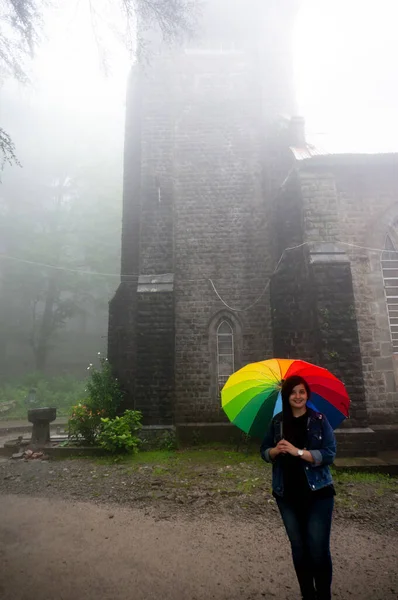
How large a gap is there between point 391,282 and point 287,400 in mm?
7414

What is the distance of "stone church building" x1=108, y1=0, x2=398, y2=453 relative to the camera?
7.98m

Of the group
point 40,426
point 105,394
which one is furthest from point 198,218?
point 40,426

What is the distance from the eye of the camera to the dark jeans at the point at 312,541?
2.37 m

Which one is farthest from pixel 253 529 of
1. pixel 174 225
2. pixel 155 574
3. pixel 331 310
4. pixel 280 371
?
pixel 174 225

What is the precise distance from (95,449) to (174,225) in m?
6.57

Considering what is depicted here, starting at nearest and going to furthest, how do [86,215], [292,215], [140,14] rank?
[140,14] → [292,215] → [86,215]

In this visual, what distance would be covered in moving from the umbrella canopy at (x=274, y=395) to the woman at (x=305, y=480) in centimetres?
10

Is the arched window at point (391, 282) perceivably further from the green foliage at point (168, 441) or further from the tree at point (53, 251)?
the tree at point (53, 251)

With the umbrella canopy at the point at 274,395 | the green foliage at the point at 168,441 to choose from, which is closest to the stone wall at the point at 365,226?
the green foliage at the point at 168,441

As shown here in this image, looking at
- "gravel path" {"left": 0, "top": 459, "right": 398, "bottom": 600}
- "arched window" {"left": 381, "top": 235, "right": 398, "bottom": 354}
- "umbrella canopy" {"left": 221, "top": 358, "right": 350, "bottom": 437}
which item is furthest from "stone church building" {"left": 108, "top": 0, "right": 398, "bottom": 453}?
"umbrella canopy" {"left": 221, "top": 358, "right": 350, "bottom": 437}

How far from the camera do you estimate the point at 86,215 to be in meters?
21.7

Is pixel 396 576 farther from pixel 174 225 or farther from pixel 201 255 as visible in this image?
pixel 174 225

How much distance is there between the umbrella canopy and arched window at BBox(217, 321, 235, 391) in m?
7.01

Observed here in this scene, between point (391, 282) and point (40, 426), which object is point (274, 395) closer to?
point (391, 282)
